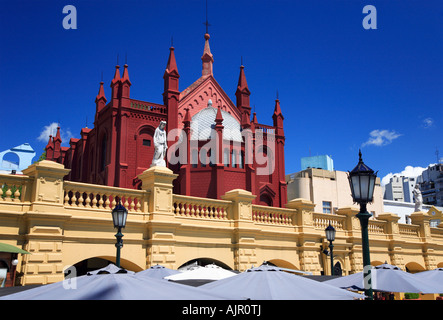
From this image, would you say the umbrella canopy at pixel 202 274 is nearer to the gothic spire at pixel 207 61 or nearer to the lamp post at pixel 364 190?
the lamp post at pixel 364 190

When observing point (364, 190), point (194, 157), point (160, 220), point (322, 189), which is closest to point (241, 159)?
point (194, 157)

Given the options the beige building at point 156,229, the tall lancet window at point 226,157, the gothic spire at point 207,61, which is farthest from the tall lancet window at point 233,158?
the beige building at point 156,229

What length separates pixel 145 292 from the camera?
5270 mm

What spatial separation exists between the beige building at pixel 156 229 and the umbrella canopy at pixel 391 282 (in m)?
5.42

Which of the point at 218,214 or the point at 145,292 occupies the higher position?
the point at 218,214

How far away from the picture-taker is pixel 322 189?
152ft

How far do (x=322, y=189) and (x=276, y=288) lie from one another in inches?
1576

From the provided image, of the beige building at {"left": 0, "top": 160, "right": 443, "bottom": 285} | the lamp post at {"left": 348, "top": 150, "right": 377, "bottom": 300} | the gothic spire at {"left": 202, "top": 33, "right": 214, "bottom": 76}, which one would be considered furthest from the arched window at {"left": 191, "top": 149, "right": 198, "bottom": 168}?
the lamp post at {"left": 348, "top": 150, "right": 377, "bottom": 300}

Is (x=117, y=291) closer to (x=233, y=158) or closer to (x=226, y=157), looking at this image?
(x=226, y=157)

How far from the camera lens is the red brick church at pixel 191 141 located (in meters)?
33.2

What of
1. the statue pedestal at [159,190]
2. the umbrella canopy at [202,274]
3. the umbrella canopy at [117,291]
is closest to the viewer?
the umbrella canopy at [117,291]
